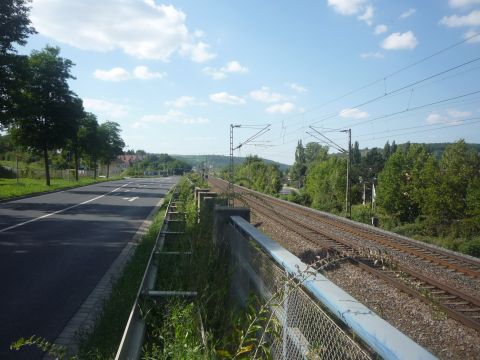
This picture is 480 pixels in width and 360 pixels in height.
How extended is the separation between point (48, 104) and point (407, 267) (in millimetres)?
30806

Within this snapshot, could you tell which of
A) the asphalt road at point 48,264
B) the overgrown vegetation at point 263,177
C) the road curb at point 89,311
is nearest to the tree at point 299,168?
the overgrown vegetation at point 263,177

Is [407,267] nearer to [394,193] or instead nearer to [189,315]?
[189,315]

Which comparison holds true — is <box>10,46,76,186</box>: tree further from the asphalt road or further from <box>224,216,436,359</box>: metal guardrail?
<box>224,216,436,359</box>: metal guardrail

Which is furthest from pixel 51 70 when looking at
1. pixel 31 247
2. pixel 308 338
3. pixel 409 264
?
pixel 308 338

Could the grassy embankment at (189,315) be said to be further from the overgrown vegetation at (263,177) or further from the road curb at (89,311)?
the overgrown vegetation at (263,177)

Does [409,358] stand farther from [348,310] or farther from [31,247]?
[31,247]

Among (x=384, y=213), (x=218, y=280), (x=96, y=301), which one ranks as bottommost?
(x=384, y=213)

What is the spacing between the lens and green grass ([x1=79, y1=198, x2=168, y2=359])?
4633 millimetres

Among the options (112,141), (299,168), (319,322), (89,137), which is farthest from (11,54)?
Answer: (299,168)

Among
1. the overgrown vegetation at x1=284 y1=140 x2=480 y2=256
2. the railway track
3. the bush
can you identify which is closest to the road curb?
the railway track

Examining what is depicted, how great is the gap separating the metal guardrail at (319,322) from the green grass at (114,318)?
184 centimetres

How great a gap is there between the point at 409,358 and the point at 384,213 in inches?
1711

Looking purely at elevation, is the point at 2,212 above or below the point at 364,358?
below

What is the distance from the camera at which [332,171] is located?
52.4 m
